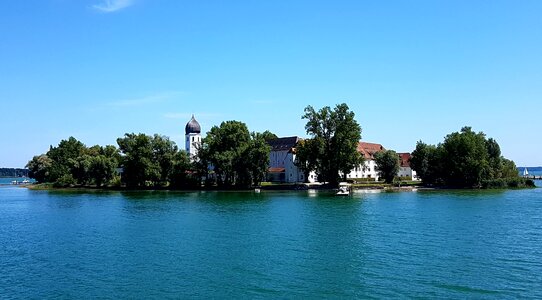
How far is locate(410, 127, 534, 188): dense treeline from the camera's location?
97.4m

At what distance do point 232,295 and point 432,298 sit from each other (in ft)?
28.2

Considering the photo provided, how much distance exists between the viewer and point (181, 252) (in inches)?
1204

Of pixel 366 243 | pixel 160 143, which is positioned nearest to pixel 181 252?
pixel 366 243

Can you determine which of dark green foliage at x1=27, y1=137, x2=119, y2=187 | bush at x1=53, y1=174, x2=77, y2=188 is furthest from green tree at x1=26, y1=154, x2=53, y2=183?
Answer: bush at x1=53, y1=174, x2=77, y2=188

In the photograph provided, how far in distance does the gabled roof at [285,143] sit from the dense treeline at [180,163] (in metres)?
16.9

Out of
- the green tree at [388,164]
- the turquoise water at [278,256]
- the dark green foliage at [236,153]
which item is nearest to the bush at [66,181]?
the dark green foliage at [236,153]

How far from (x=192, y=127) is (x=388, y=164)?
70974 mm

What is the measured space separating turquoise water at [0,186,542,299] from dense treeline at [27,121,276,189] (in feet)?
167

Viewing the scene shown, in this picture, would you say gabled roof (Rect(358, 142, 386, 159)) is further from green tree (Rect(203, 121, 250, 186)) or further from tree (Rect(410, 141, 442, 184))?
green tree (Rect(203, 121, 250, 186))

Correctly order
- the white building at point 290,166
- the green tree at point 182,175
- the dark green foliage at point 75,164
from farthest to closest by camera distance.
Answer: the white building at point 290,166, the dark green foliage at point 75,164, the green tree at point 182,175

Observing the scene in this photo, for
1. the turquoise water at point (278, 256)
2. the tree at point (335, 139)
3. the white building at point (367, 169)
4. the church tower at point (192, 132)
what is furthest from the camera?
the church tower at point (192, 132)

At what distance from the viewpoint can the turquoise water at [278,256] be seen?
21.8 meters

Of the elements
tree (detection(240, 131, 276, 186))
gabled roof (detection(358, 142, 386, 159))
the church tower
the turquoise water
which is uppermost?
the church tower

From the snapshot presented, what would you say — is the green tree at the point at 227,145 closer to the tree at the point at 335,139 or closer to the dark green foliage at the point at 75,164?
the tree at the point at 335,139
